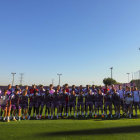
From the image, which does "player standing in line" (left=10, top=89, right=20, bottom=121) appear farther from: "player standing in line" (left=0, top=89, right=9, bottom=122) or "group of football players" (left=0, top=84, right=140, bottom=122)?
"player standing in line" (left=0, top=89, right=9, bottom=122)

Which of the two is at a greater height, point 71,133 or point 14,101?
point 14,101

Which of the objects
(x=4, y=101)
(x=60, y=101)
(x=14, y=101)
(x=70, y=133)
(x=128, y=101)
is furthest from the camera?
(x=128, y=101)

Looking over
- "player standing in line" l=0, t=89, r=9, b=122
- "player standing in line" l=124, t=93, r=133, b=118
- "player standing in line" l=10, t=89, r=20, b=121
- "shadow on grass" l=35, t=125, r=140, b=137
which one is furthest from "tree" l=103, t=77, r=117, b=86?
"player standing in line" l=0, t=89, r=9, b=122

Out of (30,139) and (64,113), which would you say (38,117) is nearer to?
(64,113)

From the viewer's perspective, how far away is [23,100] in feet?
28.2

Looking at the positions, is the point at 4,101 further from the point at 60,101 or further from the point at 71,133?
the point at 71,133

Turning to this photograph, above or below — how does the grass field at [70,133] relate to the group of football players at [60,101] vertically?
below

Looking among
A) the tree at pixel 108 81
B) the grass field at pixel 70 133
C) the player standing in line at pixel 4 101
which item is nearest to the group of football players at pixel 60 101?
the player standing in line at pixel 4 101

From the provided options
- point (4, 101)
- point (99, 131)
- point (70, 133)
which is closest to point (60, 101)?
point (4, 101)

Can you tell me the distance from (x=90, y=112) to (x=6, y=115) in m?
5.14

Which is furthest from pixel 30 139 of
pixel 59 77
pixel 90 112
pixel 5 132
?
pixel 59 77

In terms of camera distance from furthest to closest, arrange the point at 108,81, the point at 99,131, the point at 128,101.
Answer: the point at 108,81
the point at 128,101
the point at 99,131

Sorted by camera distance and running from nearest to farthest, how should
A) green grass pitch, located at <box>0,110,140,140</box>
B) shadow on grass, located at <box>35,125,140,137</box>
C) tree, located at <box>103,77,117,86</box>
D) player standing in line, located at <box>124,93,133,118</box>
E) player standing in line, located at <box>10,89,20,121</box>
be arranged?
green grass pitch, located at <box>0,110,140,140</box> < shadow on grass, located at <box>35,125,140,137</box> < player standing in line, located at <box>10,89,20,121</box> < player standing in line, located at <box>124,93,133,118</box> < tree, located at <box>103,77,117,86</box>

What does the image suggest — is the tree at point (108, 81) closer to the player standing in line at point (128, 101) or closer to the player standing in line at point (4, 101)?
the player standing in line at point (128, 101)
